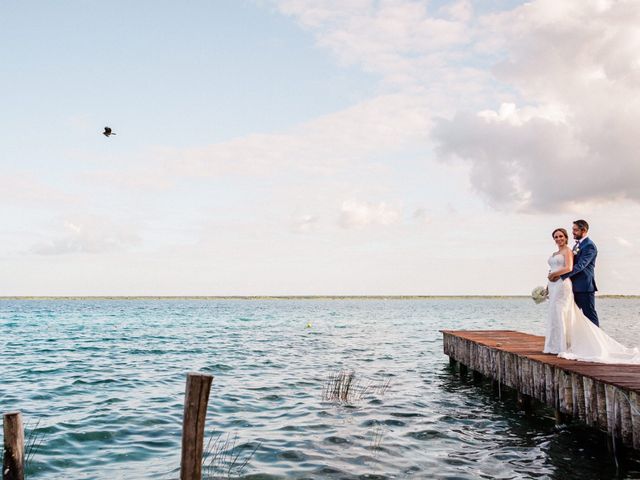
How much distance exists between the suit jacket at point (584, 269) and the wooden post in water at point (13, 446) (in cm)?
1010

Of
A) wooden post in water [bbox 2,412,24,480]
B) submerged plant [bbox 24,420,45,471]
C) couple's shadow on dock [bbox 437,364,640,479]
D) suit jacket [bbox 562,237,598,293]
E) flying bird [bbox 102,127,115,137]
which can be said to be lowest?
submerged plant [bbox 24,420,45,471]

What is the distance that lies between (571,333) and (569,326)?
0.52 feet

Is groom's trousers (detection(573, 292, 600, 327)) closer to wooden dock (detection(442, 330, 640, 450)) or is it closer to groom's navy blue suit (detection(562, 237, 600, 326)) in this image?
groom's navy blue suit (detection(562, 237, 600, 326))

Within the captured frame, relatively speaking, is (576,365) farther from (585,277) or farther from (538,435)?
(585,277)

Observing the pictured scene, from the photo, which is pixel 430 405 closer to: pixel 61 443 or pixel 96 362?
pixel 61 443

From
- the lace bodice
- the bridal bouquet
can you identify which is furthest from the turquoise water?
the lace bodice

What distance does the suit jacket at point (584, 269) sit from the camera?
1141cm

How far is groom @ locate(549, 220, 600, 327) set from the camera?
37.5ft

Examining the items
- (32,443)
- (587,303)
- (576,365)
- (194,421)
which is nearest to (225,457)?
(32,443)

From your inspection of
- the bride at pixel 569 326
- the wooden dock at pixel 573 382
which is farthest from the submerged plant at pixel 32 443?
the bride at pixel 569 326

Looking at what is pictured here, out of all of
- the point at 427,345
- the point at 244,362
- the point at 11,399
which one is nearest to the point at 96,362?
the point at 244,362

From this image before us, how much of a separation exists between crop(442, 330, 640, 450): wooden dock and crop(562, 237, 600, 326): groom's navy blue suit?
4.12 ft

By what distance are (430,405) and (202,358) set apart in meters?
13.2

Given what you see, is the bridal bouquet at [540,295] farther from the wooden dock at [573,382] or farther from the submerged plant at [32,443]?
the submerged plant at [32,443]
